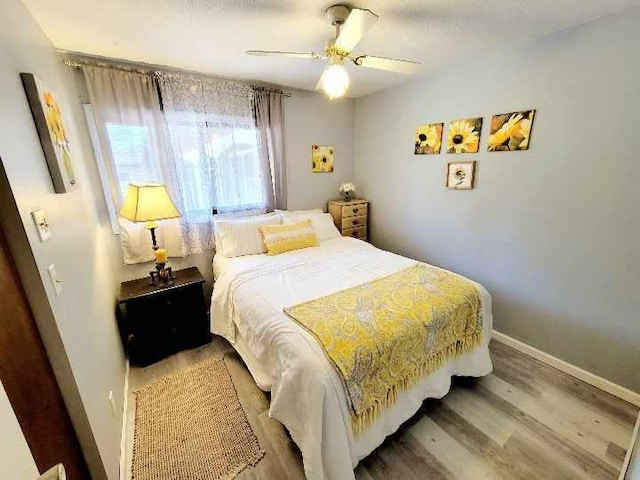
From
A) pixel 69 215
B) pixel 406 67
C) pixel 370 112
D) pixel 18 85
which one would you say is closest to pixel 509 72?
pixel 406 67

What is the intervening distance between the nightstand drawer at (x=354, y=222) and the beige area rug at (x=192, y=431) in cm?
209

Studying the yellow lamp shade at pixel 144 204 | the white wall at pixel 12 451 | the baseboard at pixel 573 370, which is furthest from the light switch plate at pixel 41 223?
the baseboard at pixel 573 370

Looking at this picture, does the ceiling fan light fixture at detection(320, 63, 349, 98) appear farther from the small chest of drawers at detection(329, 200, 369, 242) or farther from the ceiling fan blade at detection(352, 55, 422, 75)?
the small chest of drawers at detection(329, 200, 369, 242)

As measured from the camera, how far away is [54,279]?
0.97 meters

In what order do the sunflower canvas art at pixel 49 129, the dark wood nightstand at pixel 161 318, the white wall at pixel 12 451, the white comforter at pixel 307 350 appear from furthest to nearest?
the dark wood nightstand at pixel 161 318 < the white comforter at pixel 307 350 < the sunflower canvas art at pixel 49 129 < the white wall at pixel 12 451

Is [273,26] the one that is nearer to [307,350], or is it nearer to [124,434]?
[307,350]

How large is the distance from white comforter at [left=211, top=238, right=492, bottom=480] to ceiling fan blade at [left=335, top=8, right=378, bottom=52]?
1.46m

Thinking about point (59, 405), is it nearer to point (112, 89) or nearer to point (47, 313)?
point (47, 313)

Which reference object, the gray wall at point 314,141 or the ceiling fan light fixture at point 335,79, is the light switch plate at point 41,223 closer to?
the ceiling fan light fixture at point 335,79

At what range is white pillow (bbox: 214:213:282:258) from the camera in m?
2.58

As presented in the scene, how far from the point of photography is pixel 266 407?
5.89 ft

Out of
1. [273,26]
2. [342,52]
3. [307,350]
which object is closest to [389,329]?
[307,350]

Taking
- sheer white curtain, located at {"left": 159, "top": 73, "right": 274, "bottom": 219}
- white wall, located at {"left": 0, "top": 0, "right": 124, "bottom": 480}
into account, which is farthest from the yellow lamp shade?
sheer white curtain, located at {"left": 159, "top": 73, "right": 274, "bottom": 219}

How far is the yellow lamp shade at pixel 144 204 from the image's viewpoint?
78.1 inches
